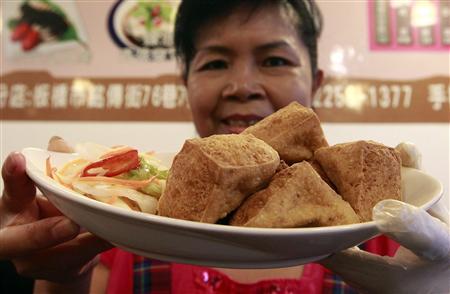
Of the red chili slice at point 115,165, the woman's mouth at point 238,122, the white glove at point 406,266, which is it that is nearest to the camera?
the white glove at point 406,266

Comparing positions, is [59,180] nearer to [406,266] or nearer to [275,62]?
[406,266]

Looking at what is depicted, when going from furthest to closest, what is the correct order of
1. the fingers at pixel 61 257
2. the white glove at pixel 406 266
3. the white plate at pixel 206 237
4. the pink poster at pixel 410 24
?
the pink poster at pixel 410 24 < the fingers at pixel 61 257 < the white glove at pixel 406 266 < the white plate at pixel 206 237

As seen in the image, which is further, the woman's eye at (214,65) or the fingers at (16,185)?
the woman's eye at (214,65)

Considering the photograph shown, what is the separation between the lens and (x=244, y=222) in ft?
2.12

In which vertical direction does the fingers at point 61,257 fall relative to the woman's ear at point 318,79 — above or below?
below

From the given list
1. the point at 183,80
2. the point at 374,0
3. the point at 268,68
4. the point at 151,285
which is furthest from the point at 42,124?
the point at 374,0

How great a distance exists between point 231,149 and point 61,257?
0.61 m

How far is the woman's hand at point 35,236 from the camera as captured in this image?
86 centimetres

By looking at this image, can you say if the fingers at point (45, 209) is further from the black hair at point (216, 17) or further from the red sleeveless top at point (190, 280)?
the black hair at point (216, 17)

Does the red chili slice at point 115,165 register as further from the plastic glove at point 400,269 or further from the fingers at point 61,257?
the plastic glove at point 400,269

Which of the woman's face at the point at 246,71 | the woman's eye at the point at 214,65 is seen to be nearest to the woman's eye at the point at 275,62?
the woman's face at the point at 246,71

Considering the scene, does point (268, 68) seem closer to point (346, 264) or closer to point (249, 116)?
point (249, 116)

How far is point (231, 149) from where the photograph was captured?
680 mm

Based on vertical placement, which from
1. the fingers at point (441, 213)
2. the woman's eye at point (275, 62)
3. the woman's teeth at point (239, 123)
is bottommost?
the fingers at point (441, 213)
